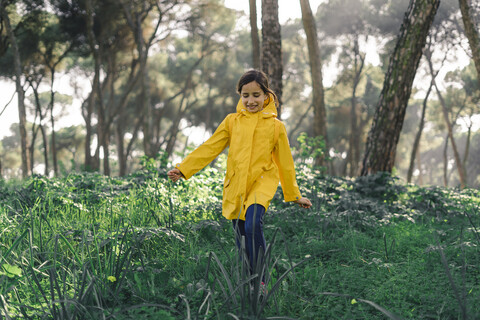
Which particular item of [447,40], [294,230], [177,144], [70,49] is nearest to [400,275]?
[294,230]

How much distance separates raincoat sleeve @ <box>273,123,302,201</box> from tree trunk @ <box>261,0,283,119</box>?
3931mm

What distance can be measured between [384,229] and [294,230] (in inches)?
36.4

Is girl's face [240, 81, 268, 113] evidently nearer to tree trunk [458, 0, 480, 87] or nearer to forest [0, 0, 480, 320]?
forest [0, 0, 480, 320]

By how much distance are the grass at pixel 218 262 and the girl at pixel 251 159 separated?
1.05 ft

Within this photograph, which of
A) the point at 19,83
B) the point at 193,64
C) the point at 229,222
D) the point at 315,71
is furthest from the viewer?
the point at 193,64

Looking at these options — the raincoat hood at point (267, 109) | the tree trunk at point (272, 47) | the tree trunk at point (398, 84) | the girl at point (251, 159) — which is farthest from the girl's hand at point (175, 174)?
the tree trunk at point (398, 84)

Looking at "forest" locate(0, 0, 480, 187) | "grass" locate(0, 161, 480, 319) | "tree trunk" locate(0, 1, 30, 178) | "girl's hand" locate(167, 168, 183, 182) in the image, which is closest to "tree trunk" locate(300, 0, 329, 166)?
"forest" locate(0, 0, 480, 187)

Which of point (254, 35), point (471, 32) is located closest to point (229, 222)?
point (471, 32)

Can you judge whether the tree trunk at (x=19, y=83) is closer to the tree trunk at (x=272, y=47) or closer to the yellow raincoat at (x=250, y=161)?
the tree trunk at (x=272, y=47)

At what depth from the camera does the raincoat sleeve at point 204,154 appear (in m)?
2.72

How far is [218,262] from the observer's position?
1962 millimetres

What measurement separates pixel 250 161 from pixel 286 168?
0.94 ft

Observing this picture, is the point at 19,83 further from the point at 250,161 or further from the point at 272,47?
the point at 250,161

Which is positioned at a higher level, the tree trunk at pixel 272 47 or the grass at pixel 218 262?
the tree trunk at pixel 272 47
